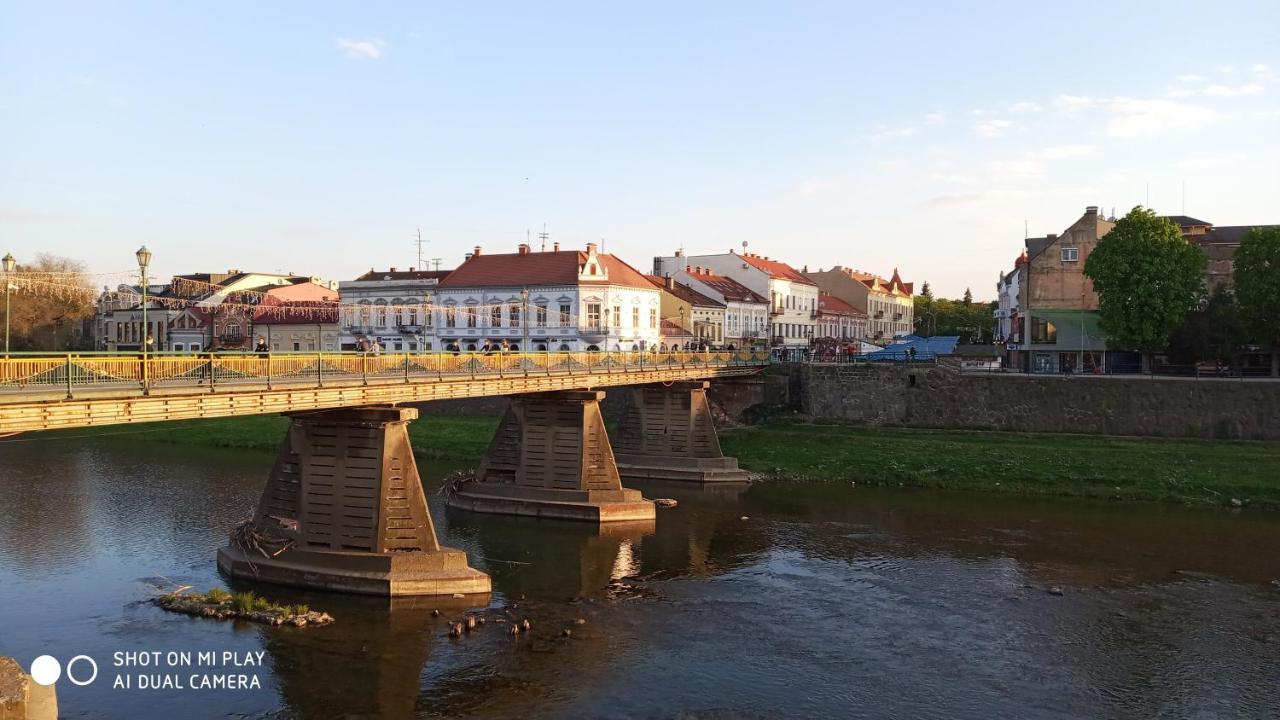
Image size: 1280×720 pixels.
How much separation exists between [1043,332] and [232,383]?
6049 cm

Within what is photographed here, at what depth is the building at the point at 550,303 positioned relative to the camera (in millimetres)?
70938

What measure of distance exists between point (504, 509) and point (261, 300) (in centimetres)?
4786

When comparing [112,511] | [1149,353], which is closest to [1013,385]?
[1149,353]

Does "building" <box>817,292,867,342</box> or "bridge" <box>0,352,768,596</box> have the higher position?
"building" <box>817,292,867,342</box>

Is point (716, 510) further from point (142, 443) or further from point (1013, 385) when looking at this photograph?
point (142, 443)

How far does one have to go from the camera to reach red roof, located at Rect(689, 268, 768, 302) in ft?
289

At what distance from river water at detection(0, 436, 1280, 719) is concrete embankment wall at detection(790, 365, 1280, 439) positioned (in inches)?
563

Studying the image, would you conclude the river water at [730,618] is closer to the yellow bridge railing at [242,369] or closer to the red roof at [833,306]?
the yellow bridge railing at [242,369]

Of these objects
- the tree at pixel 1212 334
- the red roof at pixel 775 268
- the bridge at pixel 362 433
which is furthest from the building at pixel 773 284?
the bridge at pixel 362 433

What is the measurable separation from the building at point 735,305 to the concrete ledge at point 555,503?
44.9 m

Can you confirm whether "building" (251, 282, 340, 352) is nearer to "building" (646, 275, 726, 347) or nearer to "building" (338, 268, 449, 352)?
"building" (338, 268, 449, 352)

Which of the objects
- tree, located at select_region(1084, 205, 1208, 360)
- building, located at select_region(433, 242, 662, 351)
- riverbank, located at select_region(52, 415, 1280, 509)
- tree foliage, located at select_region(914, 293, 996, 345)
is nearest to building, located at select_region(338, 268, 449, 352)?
building, located at select_region(433, 242, 662, 351)

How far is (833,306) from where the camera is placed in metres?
107

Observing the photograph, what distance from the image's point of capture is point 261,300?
79250mm
